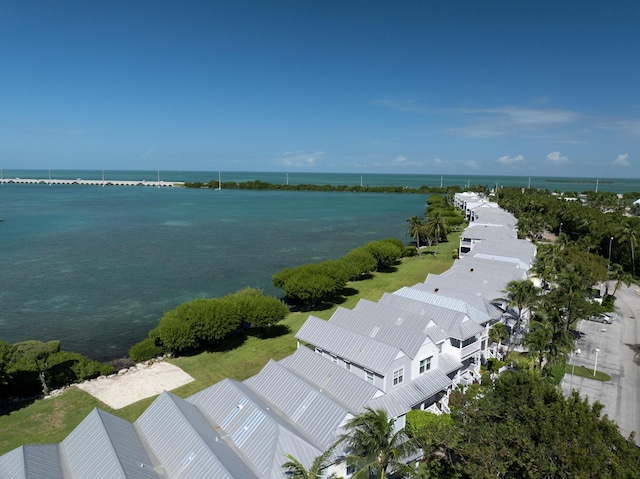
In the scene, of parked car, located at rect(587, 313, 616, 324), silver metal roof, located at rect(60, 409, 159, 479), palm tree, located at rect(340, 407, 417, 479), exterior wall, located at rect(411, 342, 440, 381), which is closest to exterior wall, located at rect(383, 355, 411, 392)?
exterior wall, located at rect(411, 342, 440, 381)

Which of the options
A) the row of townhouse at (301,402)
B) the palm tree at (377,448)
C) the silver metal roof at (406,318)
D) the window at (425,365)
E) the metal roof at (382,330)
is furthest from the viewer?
the silver metal roof at (406,318)

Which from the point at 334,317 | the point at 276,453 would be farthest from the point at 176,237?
the point at 276,453

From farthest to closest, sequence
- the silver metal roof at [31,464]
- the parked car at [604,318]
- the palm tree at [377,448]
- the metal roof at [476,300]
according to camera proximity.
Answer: the parked car at [604,318] → the metal roof at [476,300] → the palm tree at [377,448] → the silver metal roof at [31,464]

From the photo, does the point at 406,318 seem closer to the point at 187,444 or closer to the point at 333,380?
the point at 333,380

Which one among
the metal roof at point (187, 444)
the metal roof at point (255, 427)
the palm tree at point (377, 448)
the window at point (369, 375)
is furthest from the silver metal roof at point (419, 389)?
the metal roof at point (187, 444)

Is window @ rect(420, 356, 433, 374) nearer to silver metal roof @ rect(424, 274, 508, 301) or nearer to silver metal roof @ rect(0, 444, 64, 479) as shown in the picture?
silver metal roof @ rect(424, 274, 508, 301)

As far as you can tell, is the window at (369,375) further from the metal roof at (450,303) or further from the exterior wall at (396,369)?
the metal roof at (450,303)
